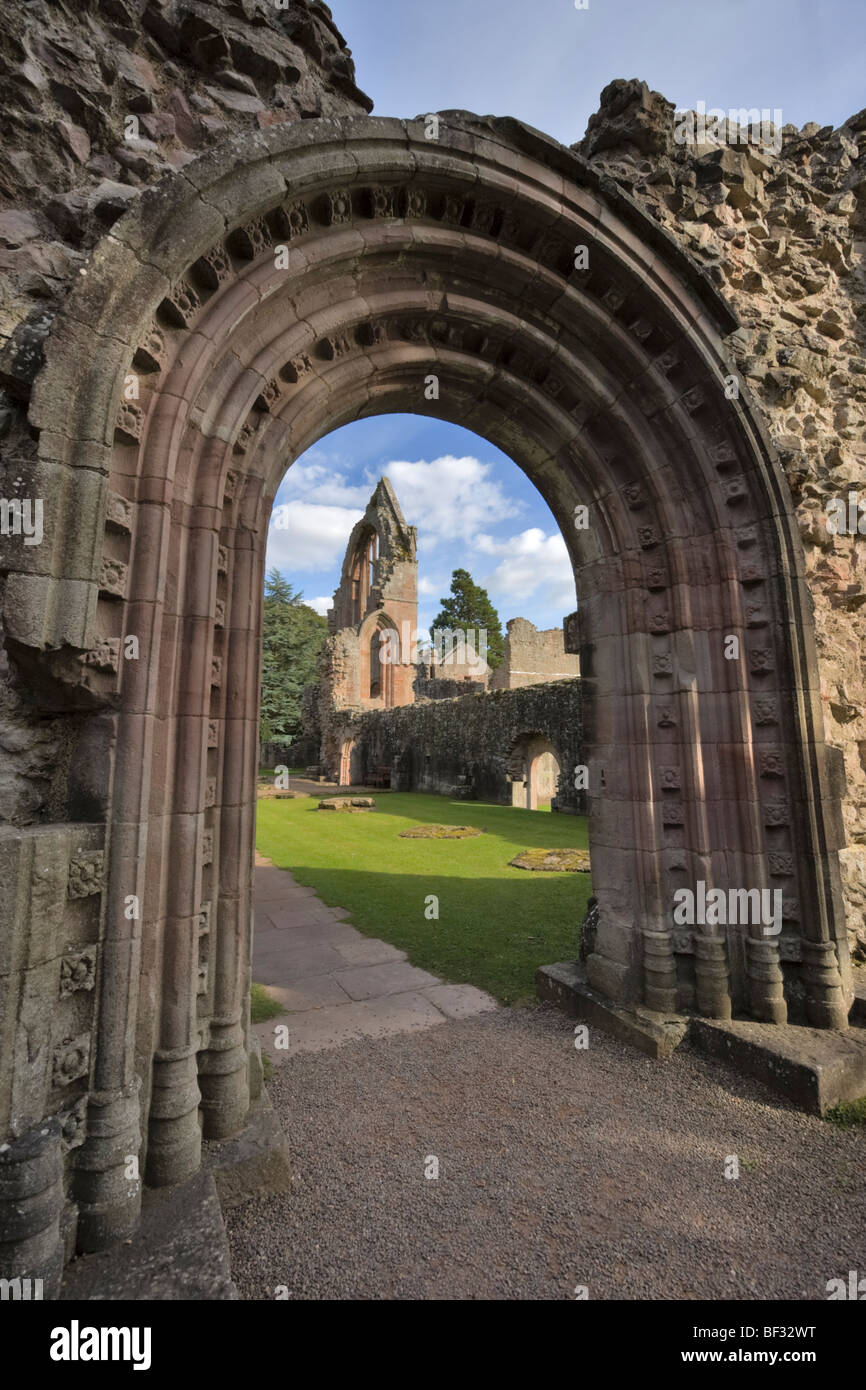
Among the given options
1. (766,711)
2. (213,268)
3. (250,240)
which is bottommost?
(766,711)

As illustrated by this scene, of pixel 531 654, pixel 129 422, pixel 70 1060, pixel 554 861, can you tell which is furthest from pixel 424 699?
pixel 70 1060

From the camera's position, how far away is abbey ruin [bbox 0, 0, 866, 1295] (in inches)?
88.0

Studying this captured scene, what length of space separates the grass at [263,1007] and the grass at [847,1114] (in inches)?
128

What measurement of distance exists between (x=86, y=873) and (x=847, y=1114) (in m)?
3.65

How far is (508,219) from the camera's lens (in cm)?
371

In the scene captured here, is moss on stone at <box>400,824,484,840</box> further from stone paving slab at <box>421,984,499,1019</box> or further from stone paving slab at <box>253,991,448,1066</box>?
stone paving slab at <box>253,991,448,1066</box>

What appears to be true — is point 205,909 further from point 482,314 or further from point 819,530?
point 819,530

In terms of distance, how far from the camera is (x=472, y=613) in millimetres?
43750

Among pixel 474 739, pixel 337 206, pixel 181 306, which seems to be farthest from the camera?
pixel 474 739

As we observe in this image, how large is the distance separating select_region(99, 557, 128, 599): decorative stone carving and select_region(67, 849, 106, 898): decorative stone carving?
0.97 m

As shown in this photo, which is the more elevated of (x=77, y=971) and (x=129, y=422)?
(x=129, y=422)

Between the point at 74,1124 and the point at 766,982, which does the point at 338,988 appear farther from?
the point at 766,982
